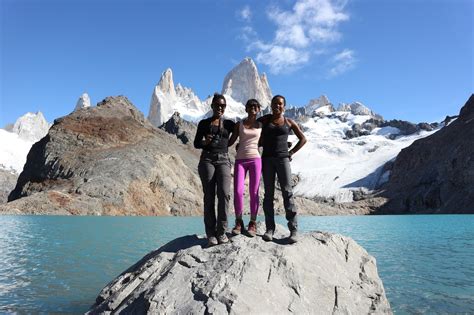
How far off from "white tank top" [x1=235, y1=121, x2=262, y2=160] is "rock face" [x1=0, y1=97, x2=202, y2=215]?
225 ft

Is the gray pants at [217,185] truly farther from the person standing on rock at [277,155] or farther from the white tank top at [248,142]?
the person standing on rock at [277,155]

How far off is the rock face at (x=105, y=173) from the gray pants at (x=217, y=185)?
68.2 meters

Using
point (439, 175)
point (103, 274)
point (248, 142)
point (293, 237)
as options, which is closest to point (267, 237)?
point (293, 237)

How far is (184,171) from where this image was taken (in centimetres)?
9862

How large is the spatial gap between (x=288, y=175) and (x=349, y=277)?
2.44m

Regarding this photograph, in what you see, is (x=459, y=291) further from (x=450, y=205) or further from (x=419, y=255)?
(x=450, y=205)

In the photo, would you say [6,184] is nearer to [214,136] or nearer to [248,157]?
[214,136]

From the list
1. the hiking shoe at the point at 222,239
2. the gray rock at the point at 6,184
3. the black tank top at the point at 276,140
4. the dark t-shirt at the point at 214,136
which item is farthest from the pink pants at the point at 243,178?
the gray rock at the point at 6,184

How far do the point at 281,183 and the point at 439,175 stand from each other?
408ft

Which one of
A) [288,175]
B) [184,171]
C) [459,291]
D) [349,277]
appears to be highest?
[184,171]

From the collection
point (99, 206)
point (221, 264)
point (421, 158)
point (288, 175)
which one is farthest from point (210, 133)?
point (421, 158)

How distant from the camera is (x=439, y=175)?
120000 mm

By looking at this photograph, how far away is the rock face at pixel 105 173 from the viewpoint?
248ft

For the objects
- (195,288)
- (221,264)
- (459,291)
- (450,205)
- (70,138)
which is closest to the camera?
(195,288)
